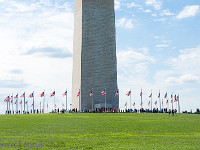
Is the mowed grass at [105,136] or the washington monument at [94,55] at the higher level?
the washington monument at [94,55]

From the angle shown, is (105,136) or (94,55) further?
(94,55)

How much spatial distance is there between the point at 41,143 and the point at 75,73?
95340 millimetres

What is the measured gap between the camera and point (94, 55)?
112 meters

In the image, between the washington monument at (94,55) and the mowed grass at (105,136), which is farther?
the washington monument at (94,55)

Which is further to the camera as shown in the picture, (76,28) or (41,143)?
(76,28)

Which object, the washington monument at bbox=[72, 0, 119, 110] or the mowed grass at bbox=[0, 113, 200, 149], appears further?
the washington monument at bbox=[72, 0, 119, 110]

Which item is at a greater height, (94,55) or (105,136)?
(94,55)

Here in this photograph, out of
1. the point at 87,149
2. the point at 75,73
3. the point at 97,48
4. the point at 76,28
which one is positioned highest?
the point at 76,28

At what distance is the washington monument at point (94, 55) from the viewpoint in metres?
110

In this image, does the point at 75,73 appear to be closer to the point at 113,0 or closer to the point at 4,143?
the point at 113,0

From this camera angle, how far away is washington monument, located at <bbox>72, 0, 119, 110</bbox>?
11000cm

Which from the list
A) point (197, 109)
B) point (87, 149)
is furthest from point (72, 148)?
point (197, 109)

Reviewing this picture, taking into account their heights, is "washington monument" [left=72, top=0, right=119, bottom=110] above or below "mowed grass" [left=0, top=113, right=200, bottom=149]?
above

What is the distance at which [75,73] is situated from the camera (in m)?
115
